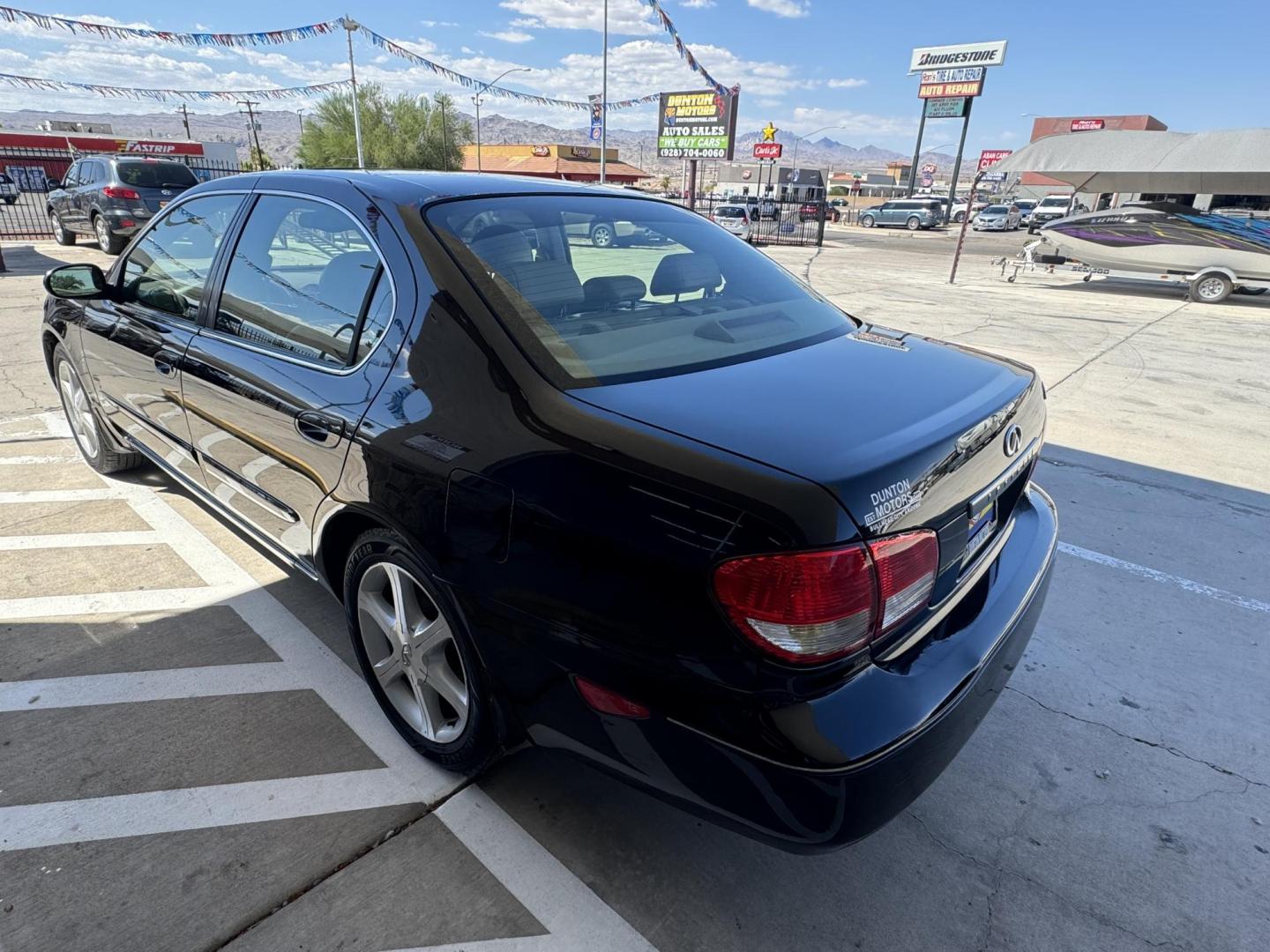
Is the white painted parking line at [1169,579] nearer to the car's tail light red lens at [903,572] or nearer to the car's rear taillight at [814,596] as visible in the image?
the car's tail light red lens at [903,572]

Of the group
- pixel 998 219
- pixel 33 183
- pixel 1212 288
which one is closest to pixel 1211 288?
pixel 1212 288

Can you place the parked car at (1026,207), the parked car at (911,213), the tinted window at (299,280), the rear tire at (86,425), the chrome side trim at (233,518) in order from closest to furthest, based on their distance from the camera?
1. the tinted window at (299,280)
2. the chrome side trim at (233,518)
3. the rear tire at (86,425)
4. the parked car at (911,213)
5. the parked car at (1026,207)

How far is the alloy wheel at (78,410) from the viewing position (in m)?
4.19

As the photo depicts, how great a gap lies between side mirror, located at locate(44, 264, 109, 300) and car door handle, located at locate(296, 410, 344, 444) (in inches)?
77.5

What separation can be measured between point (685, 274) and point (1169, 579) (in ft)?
9.27

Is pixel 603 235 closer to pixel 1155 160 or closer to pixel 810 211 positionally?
pixel 1155 160

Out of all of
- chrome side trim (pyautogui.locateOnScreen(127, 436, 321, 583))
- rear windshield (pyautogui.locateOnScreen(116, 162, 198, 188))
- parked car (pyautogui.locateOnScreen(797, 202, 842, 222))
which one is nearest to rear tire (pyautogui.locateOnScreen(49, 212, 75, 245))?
rear windshield (pyautogui.locateOnScreen(116, 162, 198, 188))

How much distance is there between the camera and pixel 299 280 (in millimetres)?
2477

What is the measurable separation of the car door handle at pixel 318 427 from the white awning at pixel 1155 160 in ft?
59.5

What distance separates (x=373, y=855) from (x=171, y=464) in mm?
2270

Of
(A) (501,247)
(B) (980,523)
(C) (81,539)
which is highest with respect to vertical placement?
(A) (501,247)

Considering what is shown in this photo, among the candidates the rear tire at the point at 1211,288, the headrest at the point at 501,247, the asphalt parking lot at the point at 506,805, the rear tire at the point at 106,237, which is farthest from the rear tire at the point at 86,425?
the rear tire at the point at 1211,288

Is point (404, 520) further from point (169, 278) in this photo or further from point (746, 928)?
point (169, 278)

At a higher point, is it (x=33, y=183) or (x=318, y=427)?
Answer: (x=318, y=427)
